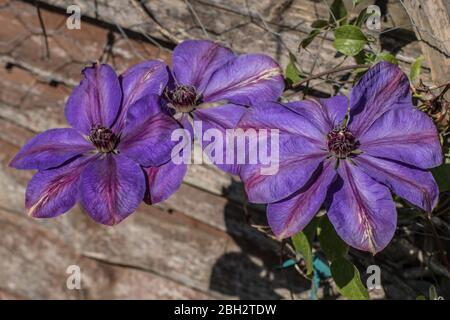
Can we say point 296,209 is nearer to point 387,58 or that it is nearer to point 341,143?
point 341,143

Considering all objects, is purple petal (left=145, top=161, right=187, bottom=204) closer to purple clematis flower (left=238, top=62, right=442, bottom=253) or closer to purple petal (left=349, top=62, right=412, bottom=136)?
purple clematis flower (left=238, top=62, right=442, bottom=253)

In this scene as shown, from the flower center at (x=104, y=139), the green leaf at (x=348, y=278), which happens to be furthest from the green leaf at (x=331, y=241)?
the flower center at (x=104, y=139)

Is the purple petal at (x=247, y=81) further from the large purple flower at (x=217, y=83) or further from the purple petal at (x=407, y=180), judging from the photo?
the purple petal at (x=407, y=180)

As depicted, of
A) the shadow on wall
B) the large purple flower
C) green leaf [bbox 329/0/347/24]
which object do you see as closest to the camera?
the large purple flower

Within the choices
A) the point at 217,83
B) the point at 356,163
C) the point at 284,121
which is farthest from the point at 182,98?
the point at 356,163

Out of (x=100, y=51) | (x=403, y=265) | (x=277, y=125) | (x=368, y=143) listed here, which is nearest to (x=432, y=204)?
(x=368, y=143)

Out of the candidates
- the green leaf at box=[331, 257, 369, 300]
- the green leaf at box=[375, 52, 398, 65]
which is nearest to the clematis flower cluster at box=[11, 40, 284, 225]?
the green leaf at box=[375, 52, 398, 65]
